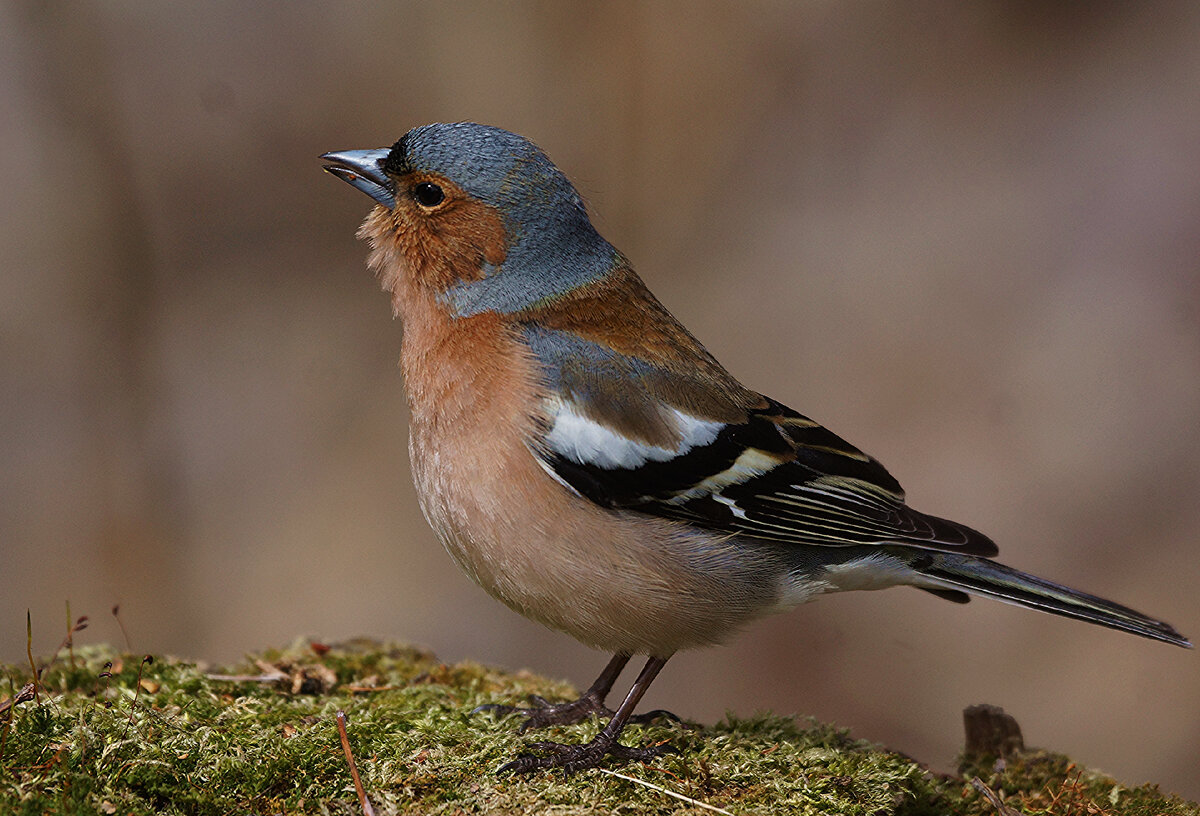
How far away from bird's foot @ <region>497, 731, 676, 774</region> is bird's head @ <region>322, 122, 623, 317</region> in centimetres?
164

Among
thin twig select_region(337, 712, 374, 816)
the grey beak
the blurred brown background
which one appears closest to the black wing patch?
thin twig select_region(337, 712, 374, 816)

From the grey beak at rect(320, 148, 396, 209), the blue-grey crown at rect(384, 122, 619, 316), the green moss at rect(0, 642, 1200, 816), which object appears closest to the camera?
the green moss at rect(0, 642, 1200, 816)

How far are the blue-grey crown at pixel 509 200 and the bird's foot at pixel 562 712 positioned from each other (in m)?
1.52

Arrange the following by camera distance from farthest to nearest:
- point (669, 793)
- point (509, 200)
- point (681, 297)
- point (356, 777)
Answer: point (681, 297) → point (509, 200) → point (669, 793) → point (356, 777)

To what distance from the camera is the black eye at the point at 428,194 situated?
423cm

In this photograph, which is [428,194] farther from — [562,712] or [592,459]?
[562,712]

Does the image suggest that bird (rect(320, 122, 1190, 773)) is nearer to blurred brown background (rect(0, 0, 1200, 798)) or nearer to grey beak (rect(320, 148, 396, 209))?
grey beak (rect(320, 148, 396, 209))

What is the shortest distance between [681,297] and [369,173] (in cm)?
507

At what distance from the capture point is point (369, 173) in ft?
14.4

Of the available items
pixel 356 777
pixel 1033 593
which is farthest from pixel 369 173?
pixel 1033 593

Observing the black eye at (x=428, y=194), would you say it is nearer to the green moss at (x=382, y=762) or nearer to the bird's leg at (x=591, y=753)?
the green moss at (x=382, y=762)

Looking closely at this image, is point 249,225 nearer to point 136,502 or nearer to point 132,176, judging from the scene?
point 132,176

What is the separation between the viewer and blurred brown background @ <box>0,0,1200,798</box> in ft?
26.1

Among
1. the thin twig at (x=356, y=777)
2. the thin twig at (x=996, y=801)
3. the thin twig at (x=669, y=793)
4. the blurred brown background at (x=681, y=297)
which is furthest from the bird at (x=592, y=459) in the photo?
the blurred brown background at (x=681, y=297)
